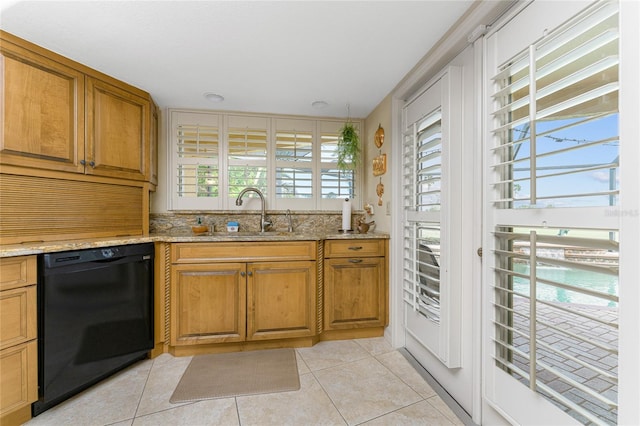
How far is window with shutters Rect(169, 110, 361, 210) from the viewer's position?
110 inches

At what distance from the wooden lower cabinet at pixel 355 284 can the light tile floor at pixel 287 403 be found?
0.41 metres

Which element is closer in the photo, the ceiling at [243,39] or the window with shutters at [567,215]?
the window with shutters at [567,215]

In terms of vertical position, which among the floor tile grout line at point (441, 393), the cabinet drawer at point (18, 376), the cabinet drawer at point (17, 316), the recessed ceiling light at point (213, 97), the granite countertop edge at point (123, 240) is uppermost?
the recessed ceiling light at point (213, 97)

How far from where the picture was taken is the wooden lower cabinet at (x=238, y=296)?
7.07ft

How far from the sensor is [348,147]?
2.79 metres

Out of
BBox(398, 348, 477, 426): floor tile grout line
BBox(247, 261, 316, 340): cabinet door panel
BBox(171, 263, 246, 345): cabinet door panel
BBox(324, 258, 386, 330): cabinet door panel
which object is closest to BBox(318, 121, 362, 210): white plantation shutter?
BBox(324, 258, 386, 330): cabinet door panel

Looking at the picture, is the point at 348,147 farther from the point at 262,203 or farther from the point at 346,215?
the point at 262,203

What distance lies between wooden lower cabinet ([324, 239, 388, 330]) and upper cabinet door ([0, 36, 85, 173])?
2.01m

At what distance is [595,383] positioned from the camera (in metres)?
0.95

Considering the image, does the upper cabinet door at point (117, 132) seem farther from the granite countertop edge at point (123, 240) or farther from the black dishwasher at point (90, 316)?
the black dishwasher at point (90, 316)

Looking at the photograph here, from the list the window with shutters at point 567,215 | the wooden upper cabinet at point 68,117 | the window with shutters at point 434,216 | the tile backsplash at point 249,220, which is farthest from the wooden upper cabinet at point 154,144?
the window with shutters at point 567,215

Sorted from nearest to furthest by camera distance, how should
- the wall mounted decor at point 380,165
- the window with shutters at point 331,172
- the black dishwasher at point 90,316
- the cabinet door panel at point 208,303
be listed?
the black dishwasher at point 90,316, the cabinet door panel at point 208,303, the wall mounted decor at point 380,165, the window with shutters at point 331,172

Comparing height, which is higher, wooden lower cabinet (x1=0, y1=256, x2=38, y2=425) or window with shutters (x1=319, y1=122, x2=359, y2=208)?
window with shutters (x1=319, y1=122, x2=359, y2=208)

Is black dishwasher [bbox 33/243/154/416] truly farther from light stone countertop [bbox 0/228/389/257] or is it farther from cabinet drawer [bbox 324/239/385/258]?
cabinet drawer [bbox 324/239/385/258]
